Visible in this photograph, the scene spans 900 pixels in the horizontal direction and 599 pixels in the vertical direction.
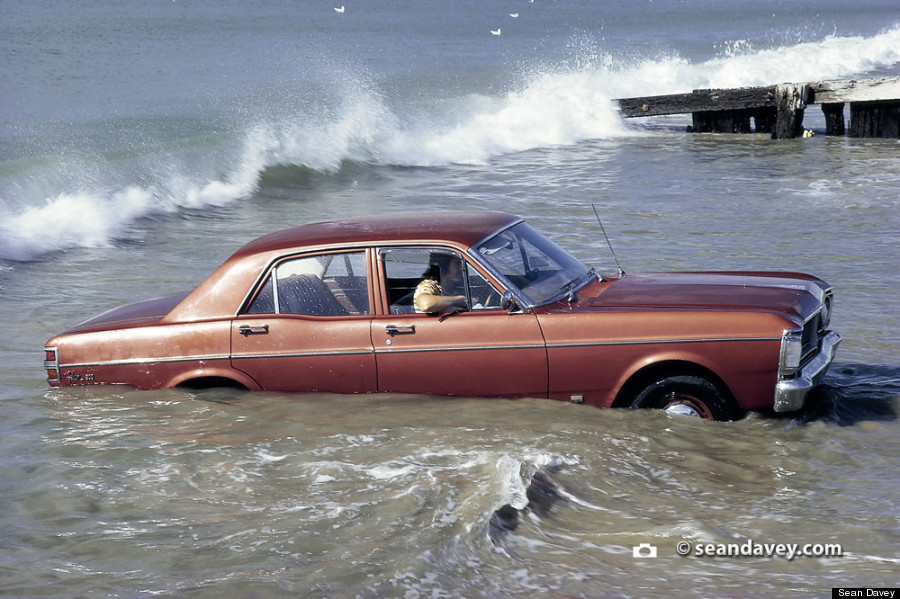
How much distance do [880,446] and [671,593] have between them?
8.10 feet

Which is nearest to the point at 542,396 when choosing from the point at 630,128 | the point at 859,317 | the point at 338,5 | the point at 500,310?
the point at 500,310

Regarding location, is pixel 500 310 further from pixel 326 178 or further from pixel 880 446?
pixel 326 178

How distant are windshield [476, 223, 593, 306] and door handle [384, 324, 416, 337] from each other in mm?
634

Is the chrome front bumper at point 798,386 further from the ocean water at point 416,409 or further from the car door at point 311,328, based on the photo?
the car door at point 311,328

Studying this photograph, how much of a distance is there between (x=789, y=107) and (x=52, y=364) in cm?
1803

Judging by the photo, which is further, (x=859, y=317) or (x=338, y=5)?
(x=338, y=5)

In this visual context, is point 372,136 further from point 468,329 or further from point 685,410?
point 685,410

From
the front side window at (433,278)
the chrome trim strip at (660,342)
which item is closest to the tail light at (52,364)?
the front side window at (433,278)

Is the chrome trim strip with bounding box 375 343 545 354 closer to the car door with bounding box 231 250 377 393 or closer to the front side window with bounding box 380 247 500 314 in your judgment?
the car door with bounding box 231 250 377 393

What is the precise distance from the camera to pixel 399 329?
22.9ft

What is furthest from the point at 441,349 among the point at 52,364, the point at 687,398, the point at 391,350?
the point at 52,364

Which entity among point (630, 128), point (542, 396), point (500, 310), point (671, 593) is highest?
point (630, 128)

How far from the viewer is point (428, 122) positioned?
88.7 feet

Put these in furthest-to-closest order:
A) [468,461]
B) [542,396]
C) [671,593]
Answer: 1. [542,396]
2. [468,461]
3. [671,593]
